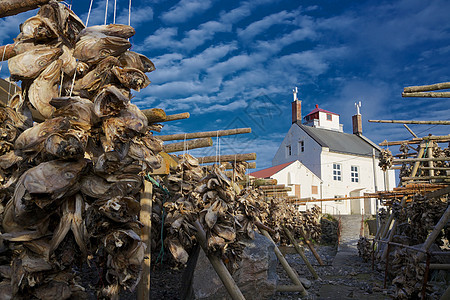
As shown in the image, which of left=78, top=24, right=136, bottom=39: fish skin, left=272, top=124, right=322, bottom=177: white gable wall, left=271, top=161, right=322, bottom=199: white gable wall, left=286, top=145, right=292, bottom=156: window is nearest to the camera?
left=78, top=24, right=136, bottom=39: fish skin

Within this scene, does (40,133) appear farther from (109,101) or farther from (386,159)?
(386,159)

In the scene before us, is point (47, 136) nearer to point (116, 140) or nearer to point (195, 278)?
point (116, 140)

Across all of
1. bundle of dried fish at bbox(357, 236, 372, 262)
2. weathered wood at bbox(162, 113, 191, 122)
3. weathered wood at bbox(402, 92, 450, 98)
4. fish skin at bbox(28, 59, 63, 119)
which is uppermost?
weathered wood at bbox(402, 92, 450, 98)

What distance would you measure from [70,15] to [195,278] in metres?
5.10

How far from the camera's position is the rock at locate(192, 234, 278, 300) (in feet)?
20.2

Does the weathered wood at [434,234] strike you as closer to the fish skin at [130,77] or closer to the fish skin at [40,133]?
the fish skin at [130,77]

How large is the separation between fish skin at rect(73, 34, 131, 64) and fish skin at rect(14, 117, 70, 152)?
614 mm

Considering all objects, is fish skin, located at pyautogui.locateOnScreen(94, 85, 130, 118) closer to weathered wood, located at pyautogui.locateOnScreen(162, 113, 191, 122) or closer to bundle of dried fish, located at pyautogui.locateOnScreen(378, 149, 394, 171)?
weathered wood, located at pyautogui.locateOnScreen(162, 113, 191, 122)

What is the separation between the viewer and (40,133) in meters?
2.09

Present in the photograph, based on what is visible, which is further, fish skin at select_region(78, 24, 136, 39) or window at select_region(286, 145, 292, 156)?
window at select_region(286, 145, 292, 156)

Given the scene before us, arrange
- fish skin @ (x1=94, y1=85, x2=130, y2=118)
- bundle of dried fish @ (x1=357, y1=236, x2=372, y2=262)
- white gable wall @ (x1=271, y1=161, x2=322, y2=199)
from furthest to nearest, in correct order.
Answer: white gable wall @ (x1=271, y1=161, x2=322, y2=199) → bundle of dried fish @ (x1=357, y1=236, x2=372, y2=262) → fish skin @ (x1=94, y1=85, x2=130, y2=118)

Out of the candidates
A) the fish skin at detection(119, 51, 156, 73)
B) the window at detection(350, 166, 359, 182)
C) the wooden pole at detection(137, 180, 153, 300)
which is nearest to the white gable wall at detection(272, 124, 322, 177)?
the window at detection(350, 166, 359, 182)

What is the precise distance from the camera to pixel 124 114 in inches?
85.6

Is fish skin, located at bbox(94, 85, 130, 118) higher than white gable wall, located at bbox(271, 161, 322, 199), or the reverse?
white gable wall, located at bbox(271, 161, 322, 199)
